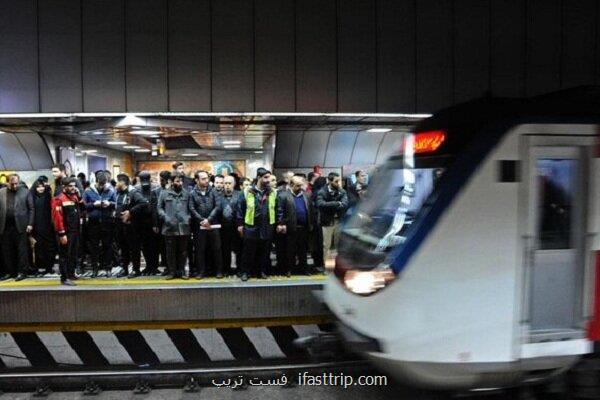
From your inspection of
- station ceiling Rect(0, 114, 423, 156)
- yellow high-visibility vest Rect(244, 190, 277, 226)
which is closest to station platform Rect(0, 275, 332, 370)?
yellow high-visibility vest Rect(244, 190, 277, 226)

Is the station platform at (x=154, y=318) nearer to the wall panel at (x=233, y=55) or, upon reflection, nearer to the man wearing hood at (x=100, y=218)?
the man wearing hood at (x=100, y=218)

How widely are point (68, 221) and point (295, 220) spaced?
12.5 ft

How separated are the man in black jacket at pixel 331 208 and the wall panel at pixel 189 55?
19.1 feet

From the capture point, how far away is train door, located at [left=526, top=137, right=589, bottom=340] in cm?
392

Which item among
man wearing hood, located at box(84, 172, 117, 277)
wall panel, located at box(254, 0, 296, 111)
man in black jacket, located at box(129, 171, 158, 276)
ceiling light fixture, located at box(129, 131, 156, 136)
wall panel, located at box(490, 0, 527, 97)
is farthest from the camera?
ceiling light fixture, located at box(129, 131, 156, 136)

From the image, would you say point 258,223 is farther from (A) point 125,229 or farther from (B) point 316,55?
(B) point 316,55

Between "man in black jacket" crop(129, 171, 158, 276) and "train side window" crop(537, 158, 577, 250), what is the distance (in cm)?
661

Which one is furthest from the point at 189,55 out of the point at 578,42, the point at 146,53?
the point at 578,42

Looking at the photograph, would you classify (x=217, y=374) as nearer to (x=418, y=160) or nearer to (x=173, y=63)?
(x=418, y=160)

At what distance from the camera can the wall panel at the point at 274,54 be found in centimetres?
1302

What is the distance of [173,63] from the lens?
42.7ft

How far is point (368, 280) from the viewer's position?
403 cm

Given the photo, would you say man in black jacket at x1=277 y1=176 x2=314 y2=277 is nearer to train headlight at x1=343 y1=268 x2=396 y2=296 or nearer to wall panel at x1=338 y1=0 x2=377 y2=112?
train headlight at x1=343 y1=268 x2=396 y2=296

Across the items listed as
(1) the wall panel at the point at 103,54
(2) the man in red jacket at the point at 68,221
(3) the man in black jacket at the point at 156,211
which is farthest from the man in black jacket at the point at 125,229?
(1) the wall panel at the point at 103,54
